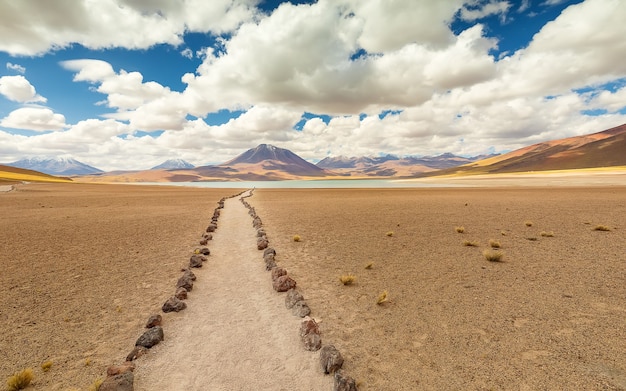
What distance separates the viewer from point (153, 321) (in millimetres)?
7520

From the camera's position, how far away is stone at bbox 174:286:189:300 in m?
9.12

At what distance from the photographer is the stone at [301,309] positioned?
8.23 m

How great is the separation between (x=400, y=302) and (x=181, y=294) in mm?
6768

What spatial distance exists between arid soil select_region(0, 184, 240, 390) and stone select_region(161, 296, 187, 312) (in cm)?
35

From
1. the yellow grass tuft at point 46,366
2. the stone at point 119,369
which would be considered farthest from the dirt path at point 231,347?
the yellow grass tuft at point 46,366

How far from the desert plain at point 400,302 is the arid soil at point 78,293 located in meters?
0.04

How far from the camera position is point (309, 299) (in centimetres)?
937

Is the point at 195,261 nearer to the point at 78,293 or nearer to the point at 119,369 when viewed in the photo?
the point at 78,293

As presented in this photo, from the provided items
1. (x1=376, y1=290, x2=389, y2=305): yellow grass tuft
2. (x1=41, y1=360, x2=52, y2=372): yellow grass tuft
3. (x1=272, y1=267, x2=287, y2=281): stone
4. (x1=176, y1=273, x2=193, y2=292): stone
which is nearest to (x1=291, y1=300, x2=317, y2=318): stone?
(x1=376, y1=290, x2=389, y2=305): yellow grass tuft

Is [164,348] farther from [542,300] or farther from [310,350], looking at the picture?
[542,300]

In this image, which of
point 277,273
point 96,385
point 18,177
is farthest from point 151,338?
point 18,177

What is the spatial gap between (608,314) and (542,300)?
1.36m

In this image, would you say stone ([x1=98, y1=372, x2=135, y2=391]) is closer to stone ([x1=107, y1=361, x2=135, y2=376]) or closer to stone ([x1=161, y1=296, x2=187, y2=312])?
stone ([x1=107, y1=361, x2=135, y2=376])

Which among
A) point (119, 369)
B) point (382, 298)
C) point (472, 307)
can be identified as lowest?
point (472, 307)
